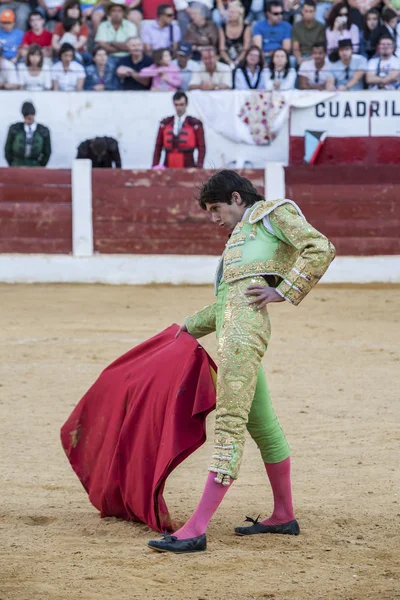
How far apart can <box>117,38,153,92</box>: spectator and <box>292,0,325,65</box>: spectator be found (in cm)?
147

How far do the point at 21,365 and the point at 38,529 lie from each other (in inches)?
114

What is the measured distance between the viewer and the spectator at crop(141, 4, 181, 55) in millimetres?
10367

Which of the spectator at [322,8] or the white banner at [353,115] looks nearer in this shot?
the white banner at [353,115]

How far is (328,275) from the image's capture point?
9.62 m

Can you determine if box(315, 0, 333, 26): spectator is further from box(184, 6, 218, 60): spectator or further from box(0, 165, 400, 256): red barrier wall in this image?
box(0, 165, 400, 256): red barrier wall

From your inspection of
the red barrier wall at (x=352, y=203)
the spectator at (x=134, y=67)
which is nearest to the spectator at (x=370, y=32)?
the red barrier wall at (x=352, y=203)

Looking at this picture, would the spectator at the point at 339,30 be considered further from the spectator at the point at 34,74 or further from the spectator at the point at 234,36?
the spectator at the point at 34,74

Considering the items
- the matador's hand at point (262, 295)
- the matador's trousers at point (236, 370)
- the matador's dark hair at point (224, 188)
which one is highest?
the matador's dark hair at point (224, 188)

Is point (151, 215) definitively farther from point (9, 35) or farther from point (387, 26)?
point (387, 26)

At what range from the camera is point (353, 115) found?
991 cm

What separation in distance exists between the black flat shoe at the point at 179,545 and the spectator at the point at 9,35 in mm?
8513

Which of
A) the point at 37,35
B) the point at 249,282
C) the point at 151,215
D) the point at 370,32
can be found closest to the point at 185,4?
the point at 37,35

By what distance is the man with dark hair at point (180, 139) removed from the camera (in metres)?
9.74

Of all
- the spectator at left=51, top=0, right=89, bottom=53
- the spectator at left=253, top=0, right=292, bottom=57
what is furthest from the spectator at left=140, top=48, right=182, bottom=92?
the spectator at left=253, top=0, right=292, bottom=57
